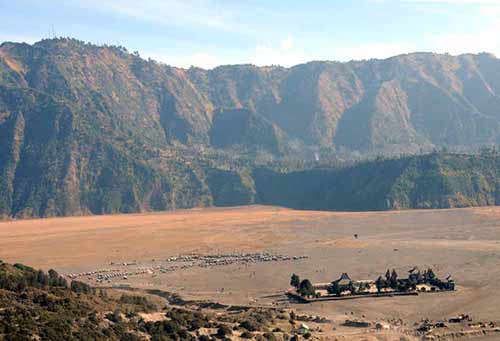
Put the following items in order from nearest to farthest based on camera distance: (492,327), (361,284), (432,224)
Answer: (492,327)
(361,284)
(432,224)

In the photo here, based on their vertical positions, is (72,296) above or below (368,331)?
above

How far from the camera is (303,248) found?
424 feet

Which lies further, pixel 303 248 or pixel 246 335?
pixel 303 248

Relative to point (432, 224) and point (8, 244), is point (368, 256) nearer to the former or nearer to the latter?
point (432, 224)

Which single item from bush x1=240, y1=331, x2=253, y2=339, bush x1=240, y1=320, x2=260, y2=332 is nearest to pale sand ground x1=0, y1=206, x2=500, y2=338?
bush x1=240, y1=320, x2=260, y2=332

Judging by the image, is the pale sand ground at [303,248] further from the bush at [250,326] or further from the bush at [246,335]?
the bush at [246,335]

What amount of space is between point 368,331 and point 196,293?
29.4 m

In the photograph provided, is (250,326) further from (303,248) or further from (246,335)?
(303,248)

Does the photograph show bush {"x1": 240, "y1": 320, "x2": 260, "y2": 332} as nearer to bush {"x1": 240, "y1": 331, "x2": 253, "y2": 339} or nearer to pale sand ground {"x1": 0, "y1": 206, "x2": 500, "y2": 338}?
bush {"x1": 240, "y1": 331, "x2": 253, "y2": 339}

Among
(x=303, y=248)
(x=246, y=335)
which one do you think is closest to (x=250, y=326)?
(x=246, y=335)

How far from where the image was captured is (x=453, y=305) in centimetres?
8012

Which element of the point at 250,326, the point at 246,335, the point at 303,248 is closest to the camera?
the point at 246,335

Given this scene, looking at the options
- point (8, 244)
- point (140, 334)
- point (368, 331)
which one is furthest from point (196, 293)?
point (8, 244)

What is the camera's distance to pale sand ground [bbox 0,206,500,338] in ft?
276
